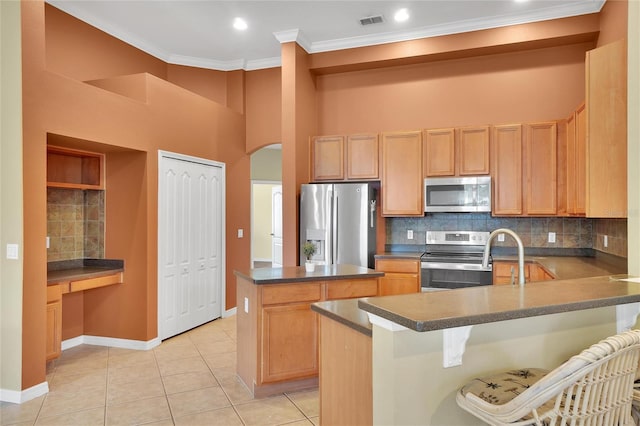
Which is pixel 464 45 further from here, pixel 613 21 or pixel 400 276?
pixel 400 276

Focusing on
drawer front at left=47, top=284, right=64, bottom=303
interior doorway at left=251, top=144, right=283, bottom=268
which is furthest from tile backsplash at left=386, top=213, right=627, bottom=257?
interior doorway at left=251, top=144, right=283, bottom=268

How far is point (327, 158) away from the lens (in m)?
5.39

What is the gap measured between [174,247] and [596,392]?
14.3ft

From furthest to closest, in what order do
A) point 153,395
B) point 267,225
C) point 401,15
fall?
point 267,225, point 401,15, point 153,395

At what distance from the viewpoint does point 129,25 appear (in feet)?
16.4

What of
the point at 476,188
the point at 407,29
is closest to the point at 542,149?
the point at 476,188

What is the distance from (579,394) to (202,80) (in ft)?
19.5

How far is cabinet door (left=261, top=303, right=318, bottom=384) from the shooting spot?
3.21 meters

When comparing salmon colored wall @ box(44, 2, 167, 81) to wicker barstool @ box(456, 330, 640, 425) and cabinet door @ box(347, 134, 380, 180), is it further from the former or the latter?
wicker barstool @ box(456, 330, 640, 425)

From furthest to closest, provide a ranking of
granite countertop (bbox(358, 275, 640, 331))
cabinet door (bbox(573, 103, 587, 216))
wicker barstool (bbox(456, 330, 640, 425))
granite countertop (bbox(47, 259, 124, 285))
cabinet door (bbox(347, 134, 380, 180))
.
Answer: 1. cabinet door (bbox(347, 134, 380, 180))
2. granite countertop (bbox(47, 259, 124, 285))
3. cabinet door (bbox(573, 103, 587, 216))
4. granite countertop (bbox(358, 275, 640, 331))
5. wicker barstool (bbox(456, 330, 640, 425))

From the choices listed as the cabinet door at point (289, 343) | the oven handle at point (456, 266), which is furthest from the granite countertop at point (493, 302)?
the oven handle at point (456, 266)

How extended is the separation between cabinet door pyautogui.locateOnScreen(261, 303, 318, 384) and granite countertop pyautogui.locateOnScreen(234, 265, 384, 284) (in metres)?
0.22

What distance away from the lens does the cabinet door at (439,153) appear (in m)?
4.93

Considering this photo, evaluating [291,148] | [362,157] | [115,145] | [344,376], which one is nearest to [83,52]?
[115,145]
